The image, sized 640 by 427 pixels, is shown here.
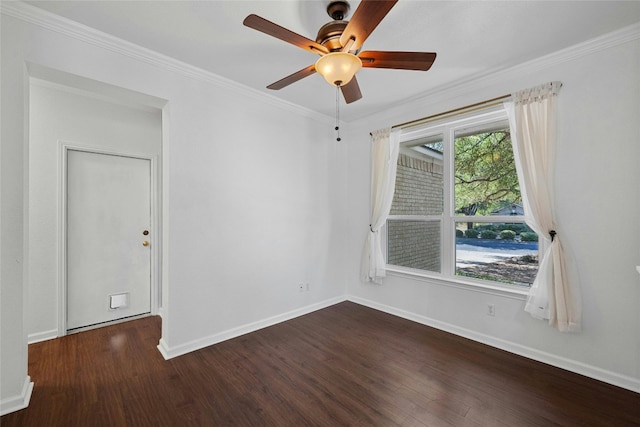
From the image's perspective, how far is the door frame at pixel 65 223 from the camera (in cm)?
290

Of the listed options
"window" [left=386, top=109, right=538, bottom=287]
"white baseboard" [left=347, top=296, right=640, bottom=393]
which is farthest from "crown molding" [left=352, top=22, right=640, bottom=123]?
"white baseboard" [left=347, top=296, right=640, bottom=393]

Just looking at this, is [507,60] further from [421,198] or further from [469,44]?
[421,198]

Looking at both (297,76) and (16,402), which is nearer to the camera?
(16,402)

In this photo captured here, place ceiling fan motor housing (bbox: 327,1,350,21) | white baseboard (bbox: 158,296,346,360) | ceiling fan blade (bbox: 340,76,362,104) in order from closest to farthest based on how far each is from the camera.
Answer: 1. ceiling fan motor housing (bbox: 327,1,350,21)
2. ceiling fan blade (bbox: 340,76,362,104)
3. white baseboard (bbox: 158,296,346,360)

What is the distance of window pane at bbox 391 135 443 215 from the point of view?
11.1ft

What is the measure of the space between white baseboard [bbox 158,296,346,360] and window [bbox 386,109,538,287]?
50.4 inches

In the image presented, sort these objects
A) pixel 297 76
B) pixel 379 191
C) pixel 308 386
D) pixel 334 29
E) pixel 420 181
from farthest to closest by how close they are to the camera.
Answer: pixel 379 191 < pixel 420 181 < pixel 308 386 < pixel 297 76 < pixel 334 29

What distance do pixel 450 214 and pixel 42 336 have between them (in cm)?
454

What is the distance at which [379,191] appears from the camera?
3725mm

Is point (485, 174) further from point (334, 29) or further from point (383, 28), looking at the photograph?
point (334, 29)

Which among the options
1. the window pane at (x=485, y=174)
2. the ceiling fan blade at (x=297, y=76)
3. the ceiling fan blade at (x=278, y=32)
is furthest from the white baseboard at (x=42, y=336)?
the window pane at (x=485, y=174)

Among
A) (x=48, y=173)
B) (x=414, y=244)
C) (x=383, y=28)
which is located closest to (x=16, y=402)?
(x=48, y=173)

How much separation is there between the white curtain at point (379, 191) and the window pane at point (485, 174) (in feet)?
2.51

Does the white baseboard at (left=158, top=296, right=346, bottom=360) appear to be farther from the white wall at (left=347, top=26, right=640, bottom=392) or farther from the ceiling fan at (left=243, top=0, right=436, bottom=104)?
the ceiling fan at (left=243, top=0, right=436, bottom=104)
